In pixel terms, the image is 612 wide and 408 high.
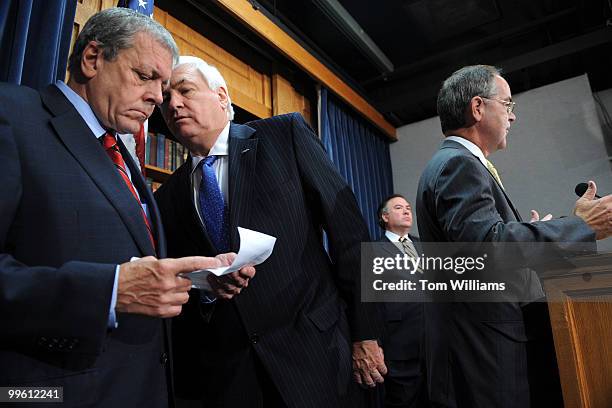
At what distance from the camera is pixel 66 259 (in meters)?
0.79

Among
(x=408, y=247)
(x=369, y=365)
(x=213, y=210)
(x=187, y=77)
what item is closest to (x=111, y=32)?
(x=187, y=77)

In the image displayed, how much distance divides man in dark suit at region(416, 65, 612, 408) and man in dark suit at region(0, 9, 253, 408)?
0.76 meters

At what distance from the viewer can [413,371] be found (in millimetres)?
2859

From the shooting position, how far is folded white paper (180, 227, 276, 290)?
77 centimetres

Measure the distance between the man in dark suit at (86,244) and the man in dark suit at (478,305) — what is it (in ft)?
2.48

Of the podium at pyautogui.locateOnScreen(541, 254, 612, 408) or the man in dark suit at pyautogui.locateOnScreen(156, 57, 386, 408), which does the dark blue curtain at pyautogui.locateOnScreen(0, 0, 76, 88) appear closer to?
the man in dark suit at pyautogui.locateOnScreen(156, 57, 386, 408)

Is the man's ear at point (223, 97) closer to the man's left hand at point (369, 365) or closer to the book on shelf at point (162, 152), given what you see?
the man's left hand at point (369, 365)

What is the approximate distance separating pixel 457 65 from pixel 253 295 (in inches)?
161

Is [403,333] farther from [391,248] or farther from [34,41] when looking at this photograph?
[34,41]

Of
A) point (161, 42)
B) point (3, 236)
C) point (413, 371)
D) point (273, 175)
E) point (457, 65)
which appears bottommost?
point (413, 371)

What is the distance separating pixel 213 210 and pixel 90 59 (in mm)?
467

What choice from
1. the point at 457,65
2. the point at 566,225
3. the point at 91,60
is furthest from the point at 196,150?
the point at 457,65

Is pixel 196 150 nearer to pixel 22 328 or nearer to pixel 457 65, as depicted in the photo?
pixel 22 328

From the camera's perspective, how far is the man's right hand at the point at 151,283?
2.41 ft
